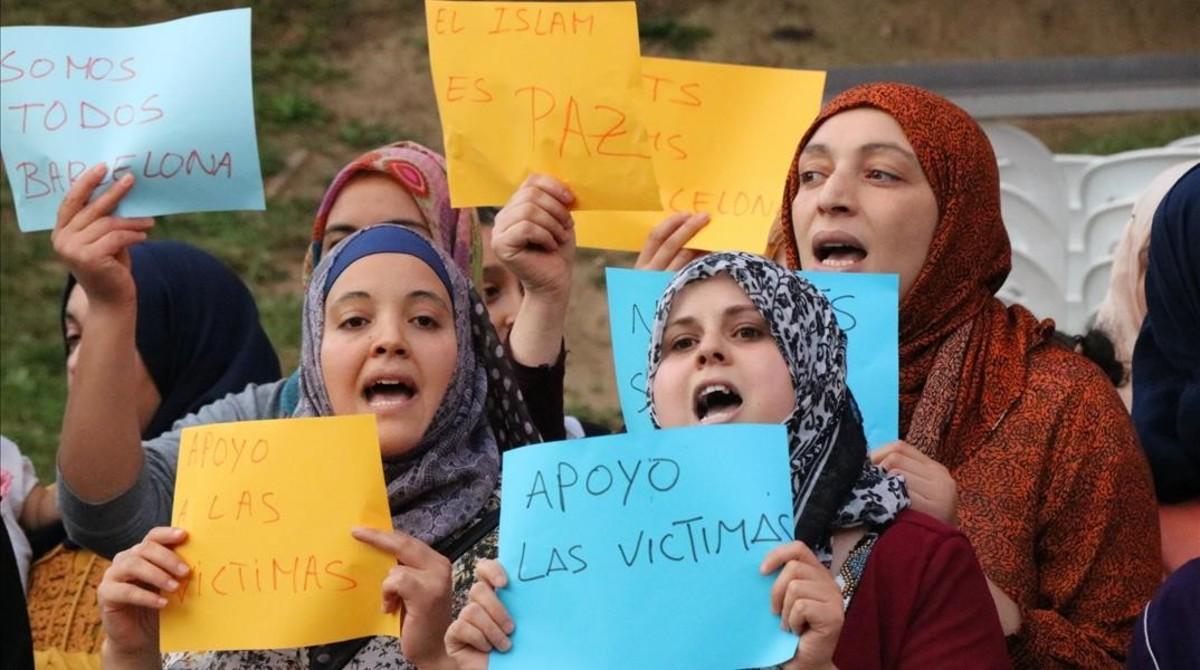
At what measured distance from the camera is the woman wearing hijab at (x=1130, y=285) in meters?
4.61

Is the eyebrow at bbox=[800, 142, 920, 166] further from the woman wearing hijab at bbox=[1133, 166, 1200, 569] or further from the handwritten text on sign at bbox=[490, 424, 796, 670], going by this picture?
the handwritten text on sign at bbox=[490, 424, 796, 670]

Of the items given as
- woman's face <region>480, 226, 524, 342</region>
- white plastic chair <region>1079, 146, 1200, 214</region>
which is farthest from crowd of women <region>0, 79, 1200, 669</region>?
white plastic chair <region>1079, 146, 1200, 214</region>

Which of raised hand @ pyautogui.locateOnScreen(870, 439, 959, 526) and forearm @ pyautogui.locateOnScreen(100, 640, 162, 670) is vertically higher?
raised hand @ pyautogui.locateOnScreen(870, 439, 959, 526)

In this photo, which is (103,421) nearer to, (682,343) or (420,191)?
(420,191)

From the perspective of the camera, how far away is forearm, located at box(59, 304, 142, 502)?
13.4ft

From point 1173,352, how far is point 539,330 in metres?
1.11

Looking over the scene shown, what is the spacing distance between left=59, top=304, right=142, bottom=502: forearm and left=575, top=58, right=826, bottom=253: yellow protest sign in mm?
872

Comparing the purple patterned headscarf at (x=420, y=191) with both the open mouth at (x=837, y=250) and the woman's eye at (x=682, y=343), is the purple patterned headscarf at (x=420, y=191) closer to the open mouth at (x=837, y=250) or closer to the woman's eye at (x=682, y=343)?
the open mouth at (x=837, y=250)

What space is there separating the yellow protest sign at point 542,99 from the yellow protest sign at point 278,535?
65 cm

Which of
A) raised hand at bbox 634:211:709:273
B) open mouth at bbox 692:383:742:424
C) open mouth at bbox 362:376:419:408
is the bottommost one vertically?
open mouth at bbox 692:383:742:424

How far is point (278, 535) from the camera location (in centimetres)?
353

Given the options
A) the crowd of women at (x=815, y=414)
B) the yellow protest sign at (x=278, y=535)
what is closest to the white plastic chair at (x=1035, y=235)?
the crowd of women at (x=815, y=414)

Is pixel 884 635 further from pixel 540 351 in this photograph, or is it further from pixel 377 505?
pixel 540 351

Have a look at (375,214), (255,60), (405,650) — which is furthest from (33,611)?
(255,60)
